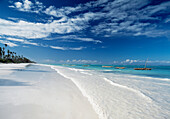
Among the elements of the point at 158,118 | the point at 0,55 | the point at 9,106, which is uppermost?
the point at 0,55

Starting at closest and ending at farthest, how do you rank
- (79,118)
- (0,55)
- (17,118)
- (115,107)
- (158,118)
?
(17,118) < (79,118) < (158,118) < (115,107) < (0,55)

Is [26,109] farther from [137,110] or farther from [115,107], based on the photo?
[137,110]

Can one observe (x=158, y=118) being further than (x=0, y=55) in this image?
No

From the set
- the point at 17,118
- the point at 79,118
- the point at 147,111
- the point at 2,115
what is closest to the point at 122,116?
the point at 147,111

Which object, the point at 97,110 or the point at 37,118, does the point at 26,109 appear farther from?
the point at 97,110

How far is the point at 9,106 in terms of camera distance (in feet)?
13.0

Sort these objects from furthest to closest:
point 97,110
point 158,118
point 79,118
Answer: point 97,110 < point 158,118 < point 79,118

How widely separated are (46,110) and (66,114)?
902 millimetres

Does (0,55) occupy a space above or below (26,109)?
above

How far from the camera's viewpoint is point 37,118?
3.34m

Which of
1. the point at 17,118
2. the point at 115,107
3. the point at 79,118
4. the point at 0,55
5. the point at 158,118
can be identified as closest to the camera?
the point at 17,118

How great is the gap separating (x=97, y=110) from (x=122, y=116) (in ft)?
3.47

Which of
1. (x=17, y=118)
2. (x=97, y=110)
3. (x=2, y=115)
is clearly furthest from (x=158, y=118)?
(x=2, y=115)

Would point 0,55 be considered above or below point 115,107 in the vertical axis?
above
